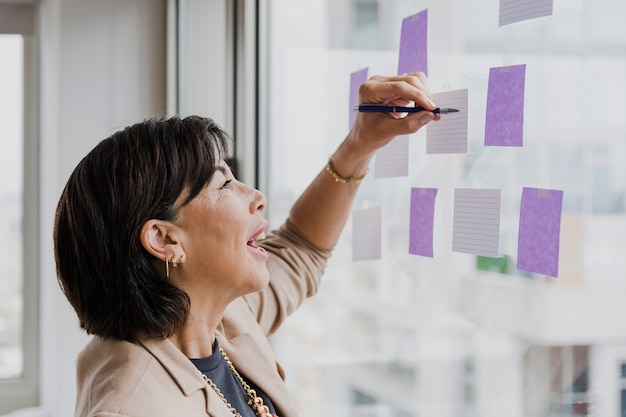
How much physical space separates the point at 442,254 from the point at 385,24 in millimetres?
412

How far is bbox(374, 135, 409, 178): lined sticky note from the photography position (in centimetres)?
129

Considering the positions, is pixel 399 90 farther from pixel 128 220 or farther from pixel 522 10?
pixel 128 220

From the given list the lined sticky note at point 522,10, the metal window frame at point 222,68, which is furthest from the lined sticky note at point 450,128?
the metal window frame at point 222,68

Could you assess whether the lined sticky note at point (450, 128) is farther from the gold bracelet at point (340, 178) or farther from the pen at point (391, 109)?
the gold bracelet at point (340, 178)

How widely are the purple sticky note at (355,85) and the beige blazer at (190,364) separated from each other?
0.77 feet

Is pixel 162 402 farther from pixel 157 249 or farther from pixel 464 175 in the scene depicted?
pixel 464 175

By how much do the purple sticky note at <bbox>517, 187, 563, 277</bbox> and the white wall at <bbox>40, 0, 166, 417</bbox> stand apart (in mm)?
1784

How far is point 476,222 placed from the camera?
107cm

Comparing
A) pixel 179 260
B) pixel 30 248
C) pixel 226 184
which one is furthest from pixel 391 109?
pixel 30 248

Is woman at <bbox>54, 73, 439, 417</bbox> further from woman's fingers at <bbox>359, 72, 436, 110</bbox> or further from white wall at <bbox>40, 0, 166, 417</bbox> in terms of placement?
white wall at <bbox>40, 0, 166, 417</bbox>

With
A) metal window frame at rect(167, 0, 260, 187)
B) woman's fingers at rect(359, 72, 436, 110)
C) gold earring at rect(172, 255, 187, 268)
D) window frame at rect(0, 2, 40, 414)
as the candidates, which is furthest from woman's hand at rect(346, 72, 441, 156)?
window frame at rect(0, 2, 40, 414)

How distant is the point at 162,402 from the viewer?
108 centimetres

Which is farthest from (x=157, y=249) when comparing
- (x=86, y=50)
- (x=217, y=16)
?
(x=86, y=50)

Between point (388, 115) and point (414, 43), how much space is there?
11cm
